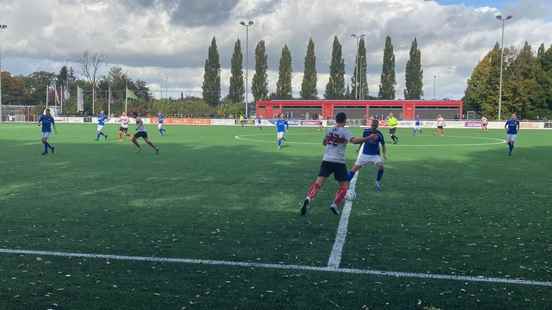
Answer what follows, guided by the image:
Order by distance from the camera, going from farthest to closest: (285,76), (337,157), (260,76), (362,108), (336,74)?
1. (336,74)
2. (285,76)
3. (260,76)
4. (362,108)
5. (337,157)

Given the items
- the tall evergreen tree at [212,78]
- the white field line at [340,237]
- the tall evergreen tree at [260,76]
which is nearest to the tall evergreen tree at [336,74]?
the tall evergreen tree at [260,76]

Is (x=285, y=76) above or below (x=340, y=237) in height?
above

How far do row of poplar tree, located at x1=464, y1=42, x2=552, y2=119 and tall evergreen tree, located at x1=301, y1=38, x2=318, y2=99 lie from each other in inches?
1157

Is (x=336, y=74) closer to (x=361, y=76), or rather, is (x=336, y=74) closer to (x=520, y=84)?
(x=361, y=76)

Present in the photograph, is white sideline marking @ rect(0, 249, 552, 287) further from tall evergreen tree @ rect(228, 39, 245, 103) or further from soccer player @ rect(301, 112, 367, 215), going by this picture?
tall evergreen tree @ rect(228, 39, 245, 103)

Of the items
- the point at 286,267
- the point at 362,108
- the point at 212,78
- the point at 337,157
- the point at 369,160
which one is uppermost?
the point at 212,78

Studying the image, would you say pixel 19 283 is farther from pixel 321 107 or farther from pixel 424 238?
pixel 321 107

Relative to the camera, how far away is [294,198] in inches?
420

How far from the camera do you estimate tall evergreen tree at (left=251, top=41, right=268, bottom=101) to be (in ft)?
317

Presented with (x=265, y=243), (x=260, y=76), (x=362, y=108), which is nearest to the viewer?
(x=265, y=243)

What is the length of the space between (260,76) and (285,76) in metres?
4.75

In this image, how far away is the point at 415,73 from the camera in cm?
9706

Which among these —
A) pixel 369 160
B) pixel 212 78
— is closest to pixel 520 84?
pixel 212 78

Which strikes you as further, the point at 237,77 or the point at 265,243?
the point at 237,77
